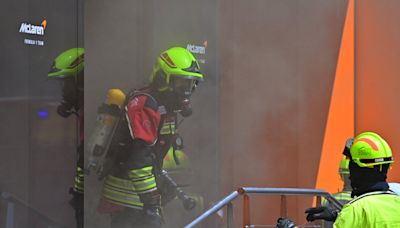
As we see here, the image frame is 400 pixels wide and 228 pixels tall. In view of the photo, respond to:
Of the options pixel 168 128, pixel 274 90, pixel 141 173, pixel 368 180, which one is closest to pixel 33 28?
pixel 141 173

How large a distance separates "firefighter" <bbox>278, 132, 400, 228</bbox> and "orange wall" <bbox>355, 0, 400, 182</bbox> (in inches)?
187

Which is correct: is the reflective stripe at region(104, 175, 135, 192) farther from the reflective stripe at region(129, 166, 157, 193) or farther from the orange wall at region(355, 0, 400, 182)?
the orange wall at region(355, 0, 400, 182)

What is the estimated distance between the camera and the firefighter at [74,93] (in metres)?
5.02

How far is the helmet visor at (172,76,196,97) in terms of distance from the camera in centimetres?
579

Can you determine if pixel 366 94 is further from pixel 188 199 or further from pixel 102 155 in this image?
pixel 102 155

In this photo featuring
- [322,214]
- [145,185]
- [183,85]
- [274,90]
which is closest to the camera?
[322,214]

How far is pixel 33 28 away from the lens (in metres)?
4.79

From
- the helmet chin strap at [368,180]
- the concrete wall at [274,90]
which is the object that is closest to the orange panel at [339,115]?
the concrete wall at [274,90]

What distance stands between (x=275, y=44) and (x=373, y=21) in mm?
1698

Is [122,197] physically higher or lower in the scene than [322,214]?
lower

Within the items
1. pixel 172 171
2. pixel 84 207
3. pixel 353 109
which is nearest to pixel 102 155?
pixel 84 207

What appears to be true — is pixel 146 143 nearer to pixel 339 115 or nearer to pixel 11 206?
pixel 11 206

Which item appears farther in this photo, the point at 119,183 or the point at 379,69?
the point at 379,69

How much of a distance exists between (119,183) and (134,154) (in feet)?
0.91
